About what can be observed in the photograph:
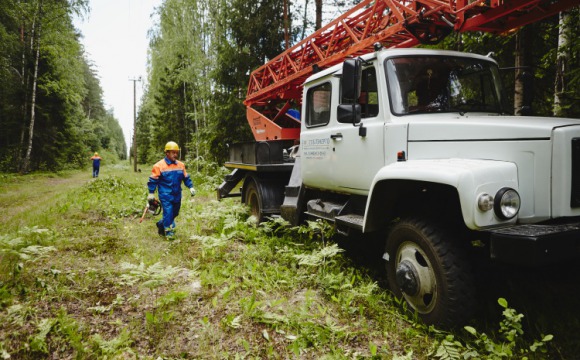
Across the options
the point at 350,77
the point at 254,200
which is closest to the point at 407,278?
the point at 350,77

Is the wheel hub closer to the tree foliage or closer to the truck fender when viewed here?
the truck fender

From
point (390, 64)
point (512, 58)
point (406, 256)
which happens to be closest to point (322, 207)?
point (406, 256)

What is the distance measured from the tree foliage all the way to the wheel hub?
2135 cm

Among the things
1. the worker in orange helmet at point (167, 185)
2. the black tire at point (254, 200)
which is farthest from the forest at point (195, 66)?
the worker in orange helmet at point (167, 185)

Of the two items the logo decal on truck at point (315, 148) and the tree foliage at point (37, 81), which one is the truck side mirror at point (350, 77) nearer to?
the logo decal on truck at point (315, 148)

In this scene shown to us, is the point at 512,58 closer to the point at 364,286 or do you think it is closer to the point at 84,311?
Answer: the point at 364,286

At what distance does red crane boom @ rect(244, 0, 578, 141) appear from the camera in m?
4.13

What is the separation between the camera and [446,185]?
2951 millimetres

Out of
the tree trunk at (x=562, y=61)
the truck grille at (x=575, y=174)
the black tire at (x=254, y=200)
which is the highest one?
the tree trunk at (x=562, y=61)

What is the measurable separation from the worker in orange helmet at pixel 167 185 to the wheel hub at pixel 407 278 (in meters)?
4.28

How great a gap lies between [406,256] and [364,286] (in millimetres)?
774

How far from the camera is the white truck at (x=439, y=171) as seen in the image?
2.57 meters

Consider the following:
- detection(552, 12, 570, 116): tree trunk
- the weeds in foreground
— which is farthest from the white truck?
detection(552, 12, 570, 116): tree trunk

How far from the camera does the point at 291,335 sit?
3107mm
